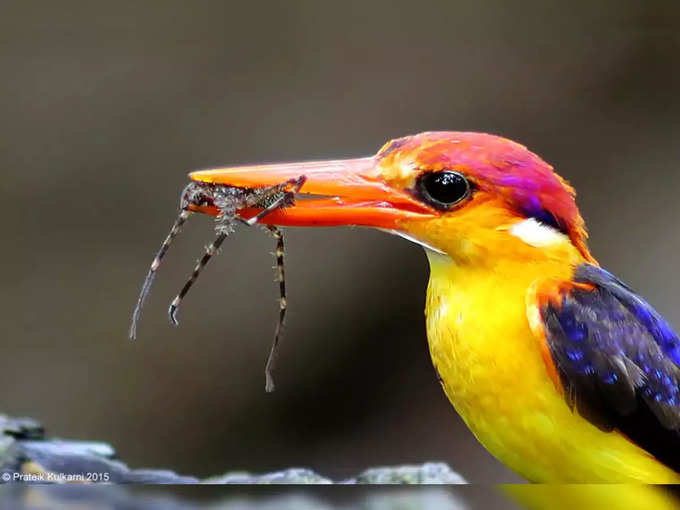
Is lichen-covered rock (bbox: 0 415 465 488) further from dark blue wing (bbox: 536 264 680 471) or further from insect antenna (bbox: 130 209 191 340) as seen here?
dark blue wing (bbox: 536 264 680 471)

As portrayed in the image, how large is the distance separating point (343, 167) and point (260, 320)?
1.27 metres

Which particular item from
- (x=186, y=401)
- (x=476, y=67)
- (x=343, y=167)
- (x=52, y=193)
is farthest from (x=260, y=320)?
(x=343, y=167)

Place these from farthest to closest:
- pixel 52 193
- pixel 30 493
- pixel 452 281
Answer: pixel 52 193
pixel 452 281
pixel 30 493

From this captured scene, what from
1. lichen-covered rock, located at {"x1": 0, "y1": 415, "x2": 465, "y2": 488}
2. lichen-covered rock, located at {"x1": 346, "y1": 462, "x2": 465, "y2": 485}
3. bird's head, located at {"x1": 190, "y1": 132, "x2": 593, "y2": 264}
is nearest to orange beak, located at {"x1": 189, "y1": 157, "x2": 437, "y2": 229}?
bird's head, located at {"x1": 190, "y1": 132, "x2": 593, "y2": 264}

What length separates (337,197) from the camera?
3.05 feet

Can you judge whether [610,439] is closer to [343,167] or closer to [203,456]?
[343,167]

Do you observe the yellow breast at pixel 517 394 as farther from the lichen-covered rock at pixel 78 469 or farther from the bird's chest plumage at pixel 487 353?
the lichen-covered rock at pixel 78 469

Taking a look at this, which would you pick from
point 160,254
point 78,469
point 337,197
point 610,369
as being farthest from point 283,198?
point 78,469

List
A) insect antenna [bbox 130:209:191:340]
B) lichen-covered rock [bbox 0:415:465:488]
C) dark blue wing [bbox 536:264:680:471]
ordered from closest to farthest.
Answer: dark blue wing [bbox 536:264:680:471] < insect antenna [bbox 130:209:191:340] < lichen-covered rock [bbox 0:415:465:488]

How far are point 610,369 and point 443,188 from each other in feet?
0.69

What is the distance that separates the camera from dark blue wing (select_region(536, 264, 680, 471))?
2.83 ft

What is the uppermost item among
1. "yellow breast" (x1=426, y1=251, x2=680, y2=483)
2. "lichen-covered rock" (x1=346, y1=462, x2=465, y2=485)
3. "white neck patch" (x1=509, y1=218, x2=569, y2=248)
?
"white neck patch" (x1=509, y1=218, x2=569, y2=248)

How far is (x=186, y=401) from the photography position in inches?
88.7

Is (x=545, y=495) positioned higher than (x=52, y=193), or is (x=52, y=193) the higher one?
(x=52, y=193)
